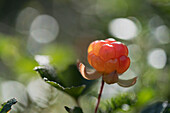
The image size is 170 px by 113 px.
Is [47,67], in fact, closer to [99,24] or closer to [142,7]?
[142,7]

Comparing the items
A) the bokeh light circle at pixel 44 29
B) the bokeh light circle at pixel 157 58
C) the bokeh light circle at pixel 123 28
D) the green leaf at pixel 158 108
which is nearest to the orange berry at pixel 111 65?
the green leaf at pixel 158 108

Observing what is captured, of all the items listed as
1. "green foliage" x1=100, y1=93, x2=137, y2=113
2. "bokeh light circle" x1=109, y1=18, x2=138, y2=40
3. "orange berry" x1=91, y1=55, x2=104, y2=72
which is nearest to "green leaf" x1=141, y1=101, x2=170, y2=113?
"green foliage" x1=100, y1=93, x2=137, y2=113

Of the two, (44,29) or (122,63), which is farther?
(44,29)

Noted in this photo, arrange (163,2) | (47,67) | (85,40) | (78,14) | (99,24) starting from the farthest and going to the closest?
(78,14) < (85,40) < (99,24) < (163,2) < (47,67)

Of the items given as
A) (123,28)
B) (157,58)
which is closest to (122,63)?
(157,58)

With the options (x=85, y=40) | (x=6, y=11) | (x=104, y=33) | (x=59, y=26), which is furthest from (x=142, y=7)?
(x=6, y=11)

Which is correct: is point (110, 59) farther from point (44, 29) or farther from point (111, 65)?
point (44, 29)
